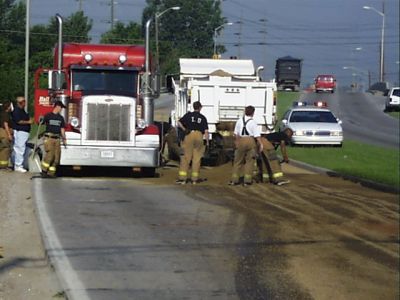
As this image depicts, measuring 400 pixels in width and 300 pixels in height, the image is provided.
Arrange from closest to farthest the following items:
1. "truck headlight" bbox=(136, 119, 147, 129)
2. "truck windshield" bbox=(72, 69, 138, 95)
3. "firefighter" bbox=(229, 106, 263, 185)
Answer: "firefighter" bbox=(229, 106, 263, 185) < "truck headlight" bbox=(136, 119, 147, 129) < "truck windshield" bbox=(72, 69, 138, 95)

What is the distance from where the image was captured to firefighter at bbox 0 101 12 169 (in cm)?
2270

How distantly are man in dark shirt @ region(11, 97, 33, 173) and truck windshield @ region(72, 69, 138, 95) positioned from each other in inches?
53.3

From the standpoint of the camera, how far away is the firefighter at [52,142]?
67.1ft

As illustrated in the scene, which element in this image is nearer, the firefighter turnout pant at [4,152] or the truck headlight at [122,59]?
the firefighter turnout pant at [4,152]

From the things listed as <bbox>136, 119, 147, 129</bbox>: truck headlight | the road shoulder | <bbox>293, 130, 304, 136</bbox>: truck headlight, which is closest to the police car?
<bbox>293, 130, 304, 136</bbox>: truck headlight

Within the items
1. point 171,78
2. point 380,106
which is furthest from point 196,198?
point 380,106

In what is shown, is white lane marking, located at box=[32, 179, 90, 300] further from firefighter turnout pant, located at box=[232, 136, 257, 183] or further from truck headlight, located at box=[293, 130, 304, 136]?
truck headlight, located at box=[293, 130, 304, 136]

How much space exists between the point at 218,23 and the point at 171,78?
1245 centimetres

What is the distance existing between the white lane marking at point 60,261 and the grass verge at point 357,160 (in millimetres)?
8641

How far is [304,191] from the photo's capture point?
19.1 metres

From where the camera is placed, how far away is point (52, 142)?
20.5 metres

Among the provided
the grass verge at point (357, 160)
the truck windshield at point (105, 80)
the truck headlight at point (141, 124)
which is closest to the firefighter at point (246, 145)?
the truck headlight at point (141, 124)

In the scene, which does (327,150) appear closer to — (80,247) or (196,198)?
(196,198)

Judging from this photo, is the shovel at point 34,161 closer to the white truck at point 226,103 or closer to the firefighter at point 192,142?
the firefighter at point 192,142
